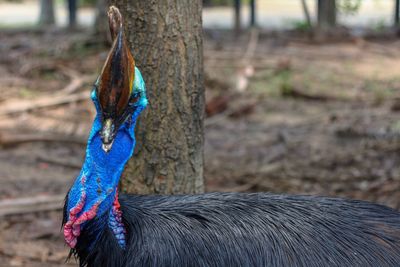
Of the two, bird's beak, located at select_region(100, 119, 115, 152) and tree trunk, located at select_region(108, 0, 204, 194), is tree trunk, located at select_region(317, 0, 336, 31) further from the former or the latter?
bird's beak, located at select_region(100, 119, 115, 152)

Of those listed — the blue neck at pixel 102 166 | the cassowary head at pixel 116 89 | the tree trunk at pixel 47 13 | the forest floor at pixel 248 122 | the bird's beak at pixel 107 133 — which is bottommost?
the forest floor at pixel 248 122

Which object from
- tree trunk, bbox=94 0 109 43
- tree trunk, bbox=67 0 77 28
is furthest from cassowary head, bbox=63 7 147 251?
tree trunk, bbox=67 0 77 28

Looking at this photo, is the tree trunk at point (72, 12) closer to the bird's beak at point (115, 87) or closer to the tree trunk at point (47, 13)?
the tree trunk at point (47, 13)

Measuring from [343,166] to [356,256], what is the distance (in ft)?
10.7

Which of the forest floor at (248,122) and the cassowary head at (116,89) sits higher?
the cassowary head at (116,89)

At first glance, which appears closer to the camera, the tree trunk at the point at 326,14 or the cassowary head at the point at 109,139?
the cassowary head at the point at 109,139

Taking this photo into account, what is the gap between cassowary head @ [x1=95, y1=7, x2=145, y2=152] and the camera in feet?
7.69

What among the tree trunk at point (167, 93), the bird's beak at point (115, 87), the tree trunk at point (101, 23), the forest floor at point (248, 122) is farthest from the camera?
the tree trunk at point (101, 23)

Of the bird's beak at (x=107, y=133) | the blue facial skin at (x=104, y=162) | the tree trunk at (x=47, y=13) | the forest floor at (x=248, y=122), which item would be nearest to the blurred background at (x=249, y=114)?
the forest floor at (x=248, y=122)

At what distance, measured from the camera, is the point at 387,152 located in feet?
19.4

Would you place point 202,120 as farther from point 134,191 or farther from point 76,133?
point 76,133

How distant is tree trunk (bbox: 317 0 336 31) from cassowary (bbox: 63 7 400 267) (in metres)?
9.13

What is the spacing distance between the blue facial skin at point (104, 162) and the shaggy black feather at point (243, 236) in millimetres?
112

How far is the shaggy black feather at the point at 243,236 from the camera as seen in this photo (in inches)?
100
